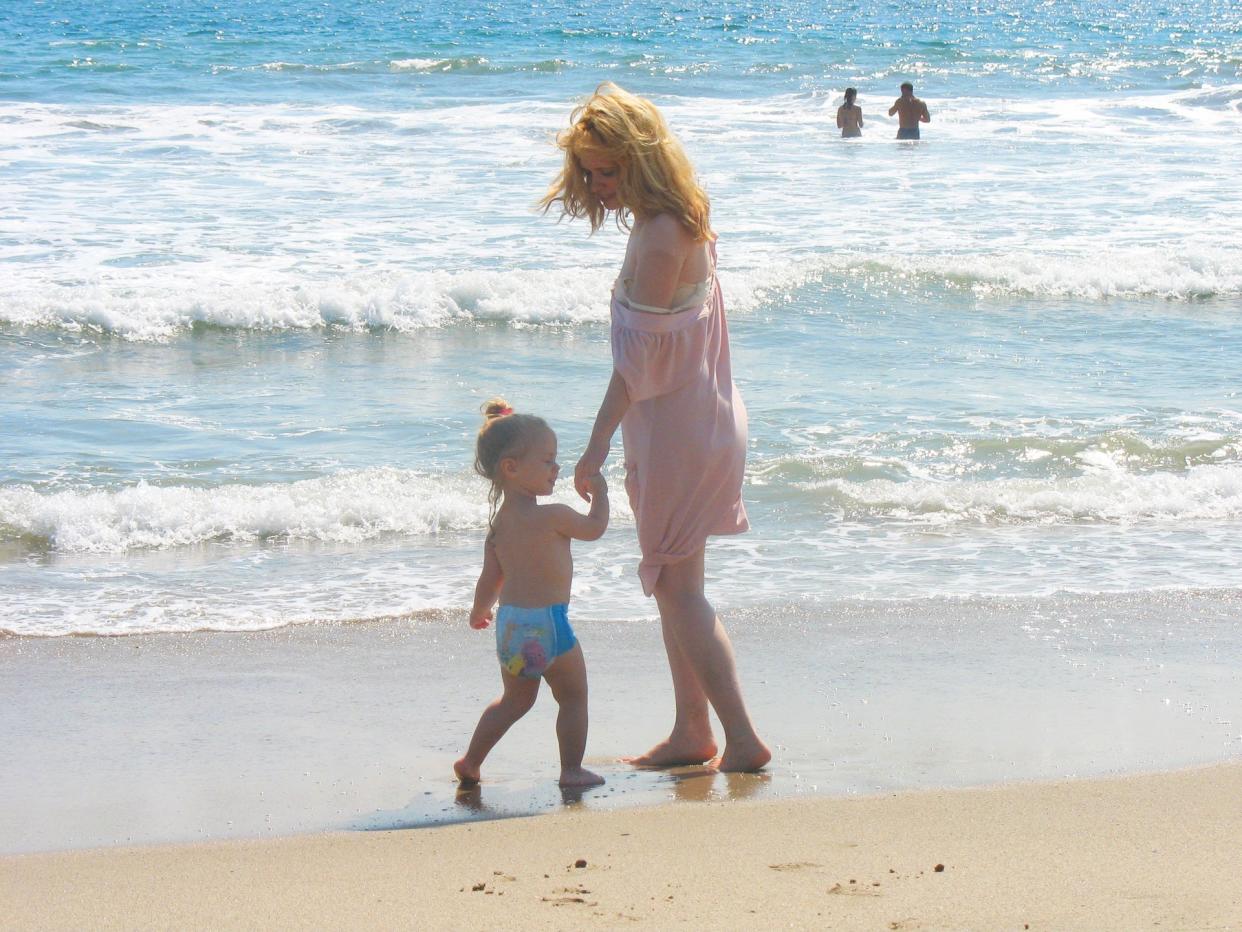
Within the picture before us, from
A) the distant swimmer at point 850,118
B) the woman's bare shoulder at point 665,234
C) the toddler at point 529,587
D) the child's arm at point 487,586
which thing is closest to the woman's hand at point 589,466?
the toddler at point 529,587

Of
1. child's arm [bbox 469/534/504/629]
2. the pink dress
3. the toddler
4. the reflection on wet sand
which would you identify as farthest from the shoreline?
the pink dress

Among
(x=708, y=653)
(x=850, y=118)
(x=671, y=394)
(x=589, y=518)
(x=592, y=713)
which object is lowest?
(x=592, y=713)

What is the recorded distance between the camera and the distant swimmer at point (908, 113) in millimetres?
19891

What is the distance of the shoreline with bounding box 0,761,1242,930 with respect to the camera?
259 centimetres

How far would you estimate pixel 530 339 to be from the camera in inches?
392

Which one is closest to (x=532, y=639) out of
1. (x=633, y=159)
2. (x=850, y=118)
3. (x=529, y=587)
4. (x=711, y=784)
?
(x=529, y=587)

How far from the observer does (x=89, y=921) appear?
266 cm

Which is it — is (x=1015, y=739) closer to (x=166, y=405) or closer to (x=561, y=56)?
(x=166, y=405)

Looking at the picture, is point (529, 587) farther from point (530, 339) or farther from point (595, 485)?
point (530, 339)

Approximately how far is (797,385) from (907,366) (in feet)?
2.90

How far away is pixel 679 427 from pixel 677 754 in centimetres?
80

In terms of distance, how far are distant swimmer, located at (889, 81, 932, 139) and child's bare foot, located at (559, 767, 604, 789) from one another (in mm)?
17673

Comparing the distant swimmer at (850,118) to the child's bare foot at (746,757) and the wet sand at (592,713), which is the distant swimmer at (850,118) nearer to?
the wet sand at (592,713)

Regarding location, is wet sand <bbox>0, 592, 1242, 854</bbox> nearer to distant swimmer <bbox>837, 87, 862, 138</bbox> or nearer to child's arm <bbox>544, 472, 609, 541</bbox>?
child's arm <bbox>544, 472, 609, 541</bbox>
